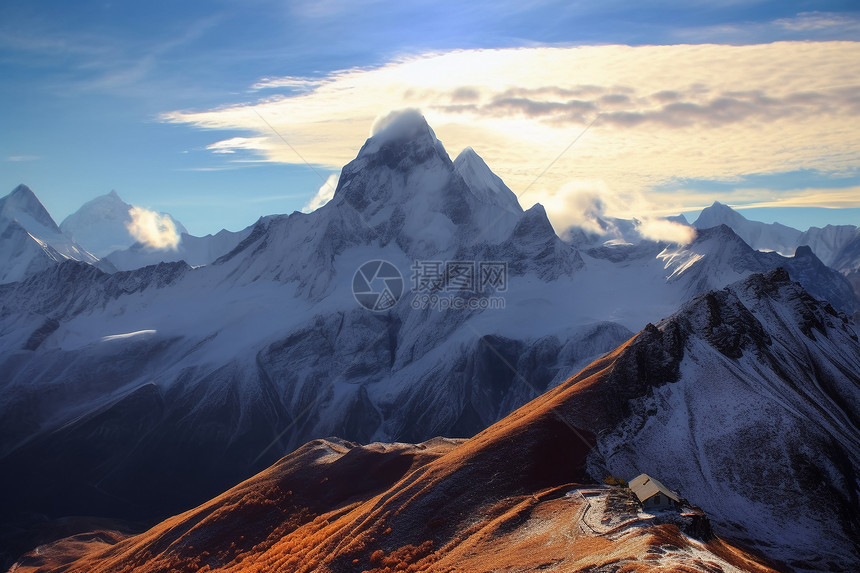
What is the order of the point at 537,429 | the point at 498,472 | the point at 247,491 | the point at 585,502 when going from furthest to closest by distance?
the point at 247,491 < the point at 537,429 < the point at 498,472 < the point at 585,502

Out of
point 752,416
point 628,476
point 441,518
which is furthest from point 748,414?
point 441,518

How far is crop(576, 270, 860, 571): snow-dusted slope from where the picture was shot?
291 ft

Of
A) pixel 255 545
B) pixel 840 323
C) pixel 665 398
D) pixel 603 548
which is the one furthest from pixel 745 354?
pixel 255 545

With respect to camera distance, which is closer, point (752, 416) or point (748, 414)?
point (752, 416)

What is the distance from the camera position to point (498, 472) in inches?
3730

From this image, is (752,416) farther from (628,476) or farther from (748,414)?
(628,476)

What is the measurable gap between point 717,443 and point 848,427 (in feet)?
71.8

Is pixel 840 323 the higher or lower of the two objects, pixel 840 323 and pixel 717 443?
the higher

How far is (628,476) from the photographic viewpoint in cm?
9350

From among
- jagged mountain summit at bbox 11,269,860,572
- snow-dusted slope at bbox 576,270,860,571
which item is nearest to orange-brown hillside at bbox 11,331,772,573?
jagged mountain summit at bbox 11,269,860,572

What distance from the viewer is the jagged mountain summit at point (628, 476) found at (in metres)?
75.5

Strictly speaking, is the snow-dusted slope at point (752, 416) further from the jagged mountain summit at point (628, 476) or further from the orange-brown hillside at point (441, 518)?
the orange-brown hillside at point (441, 518)

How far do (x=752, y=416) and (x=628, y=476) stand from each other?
68.4 ft

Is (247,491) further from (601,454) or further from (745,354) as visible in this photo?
(745,354)
